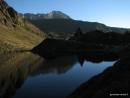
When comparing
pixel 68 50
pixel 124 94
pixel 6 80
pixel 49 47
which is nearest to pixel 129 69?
pixel 124 94

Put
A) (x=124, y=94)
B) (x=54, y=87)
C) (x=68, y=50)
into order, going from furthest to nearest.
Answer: (x=68, y=50) < (x=54, y=87) < (x=124, y=94)

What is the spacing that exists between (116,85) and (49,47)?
541 feet

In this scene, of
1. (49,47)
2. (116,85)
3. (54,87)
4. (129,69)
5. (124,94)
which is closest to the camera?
(124,94)

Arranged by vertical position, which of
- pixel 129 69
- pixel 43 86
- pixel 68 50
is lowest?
pixel 68 50

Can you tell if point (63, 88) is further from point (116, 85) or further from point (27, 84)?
point (116, 85)

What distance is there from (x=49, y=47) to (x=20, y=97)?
145m

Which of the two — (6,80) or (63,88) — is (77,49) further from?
(63,88)

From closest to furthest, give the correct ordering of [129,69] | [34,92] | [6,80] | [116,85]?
[116,85]
[129,69]
[34,92]
[6,80]

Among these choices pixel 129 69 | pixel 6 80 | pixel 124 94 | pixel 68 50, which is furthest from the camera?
pixel 68 50

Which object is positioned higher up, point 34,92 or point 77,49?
point 34,92

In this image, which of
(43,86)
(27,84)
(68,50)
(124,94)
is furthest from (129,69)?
(68,50)

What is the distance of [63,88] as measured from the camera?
5266cm

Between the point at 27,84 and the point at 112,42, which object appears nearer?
the point at 27,84

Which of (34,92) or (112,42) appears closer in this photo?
(34,92)
